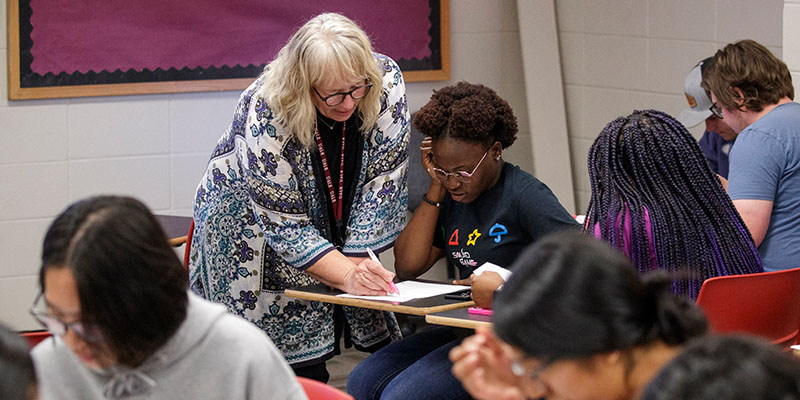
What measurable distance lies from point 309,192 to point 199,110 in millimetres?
2032

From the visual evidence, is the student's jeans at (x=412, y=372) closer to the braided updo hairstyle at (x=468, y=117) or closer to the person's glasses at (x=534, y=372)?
the braided updo hairstyle at (x=468, y=117)

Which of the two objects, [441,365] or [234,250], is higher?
[234,250]

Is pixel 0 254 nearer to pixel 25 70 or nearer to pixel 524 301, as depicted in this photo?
pixel 25 70

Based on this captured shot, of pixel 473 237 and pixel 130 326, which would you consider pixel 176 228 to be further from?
pixel 130 326

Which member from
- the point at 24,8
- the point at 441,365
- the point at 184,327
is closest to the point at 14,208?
the point at 24,8

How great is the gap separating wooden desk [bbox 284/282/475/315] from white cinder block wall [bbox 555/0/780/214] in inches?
84.9

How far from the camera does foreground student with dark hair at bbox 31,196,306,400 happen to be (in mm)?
1224

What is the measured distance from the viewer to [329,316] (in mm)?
2578

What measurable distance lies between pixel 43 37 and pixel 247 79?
92 centimetres

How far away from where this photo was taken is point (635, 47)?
4.41 m

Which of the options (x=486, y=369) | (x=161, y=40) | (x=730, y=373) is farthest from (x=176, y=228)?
(x=730, y=373)

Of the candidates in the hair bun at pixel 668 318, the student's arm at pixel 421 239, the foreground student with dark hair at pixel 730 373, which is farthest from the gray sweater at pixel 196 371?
the student's arm at pixel 421 239

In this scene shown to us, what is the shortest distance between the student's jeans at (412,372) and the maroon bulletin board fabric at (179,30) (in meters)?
2.21

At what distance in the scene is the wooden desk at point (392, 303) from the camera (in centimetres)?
216
